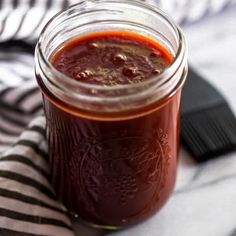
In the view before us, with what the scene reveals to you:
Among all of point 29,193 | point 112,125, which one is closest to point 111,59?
point 112,125

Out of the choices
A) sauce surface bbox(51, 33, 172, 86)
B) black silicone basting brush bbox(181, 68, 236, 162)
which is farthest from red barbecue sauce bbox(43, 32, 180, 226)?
black silicone basting brush bbox(181, 68, 236, 162)

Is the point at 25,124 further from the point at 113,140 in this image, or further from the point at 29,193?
the point at 113,140

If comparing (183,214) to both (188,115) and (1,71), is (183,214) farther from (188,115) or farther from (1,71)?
(1,71)

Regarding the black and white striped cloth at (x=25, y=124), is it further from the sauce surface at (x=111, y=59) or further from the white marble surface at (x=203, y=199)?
the sauce surface at (x=111, y=59)

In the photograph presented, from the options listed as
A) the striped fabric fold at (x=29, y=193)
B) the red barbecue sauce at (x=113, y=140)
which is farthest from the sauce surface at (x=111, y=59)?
the striped fabric fold at (x=29, y=193)

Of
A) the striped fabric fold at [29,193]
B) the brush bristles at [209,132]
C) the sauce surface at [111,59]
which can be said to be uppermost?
the sauce surface at [111,59]

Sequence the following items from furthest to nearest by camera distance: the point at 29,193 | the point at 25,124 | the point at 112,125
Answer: the point at 25,124, the point at 29,193, the point at 112,125

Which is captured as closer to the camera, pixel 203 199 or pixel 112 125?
pixel 112 125
